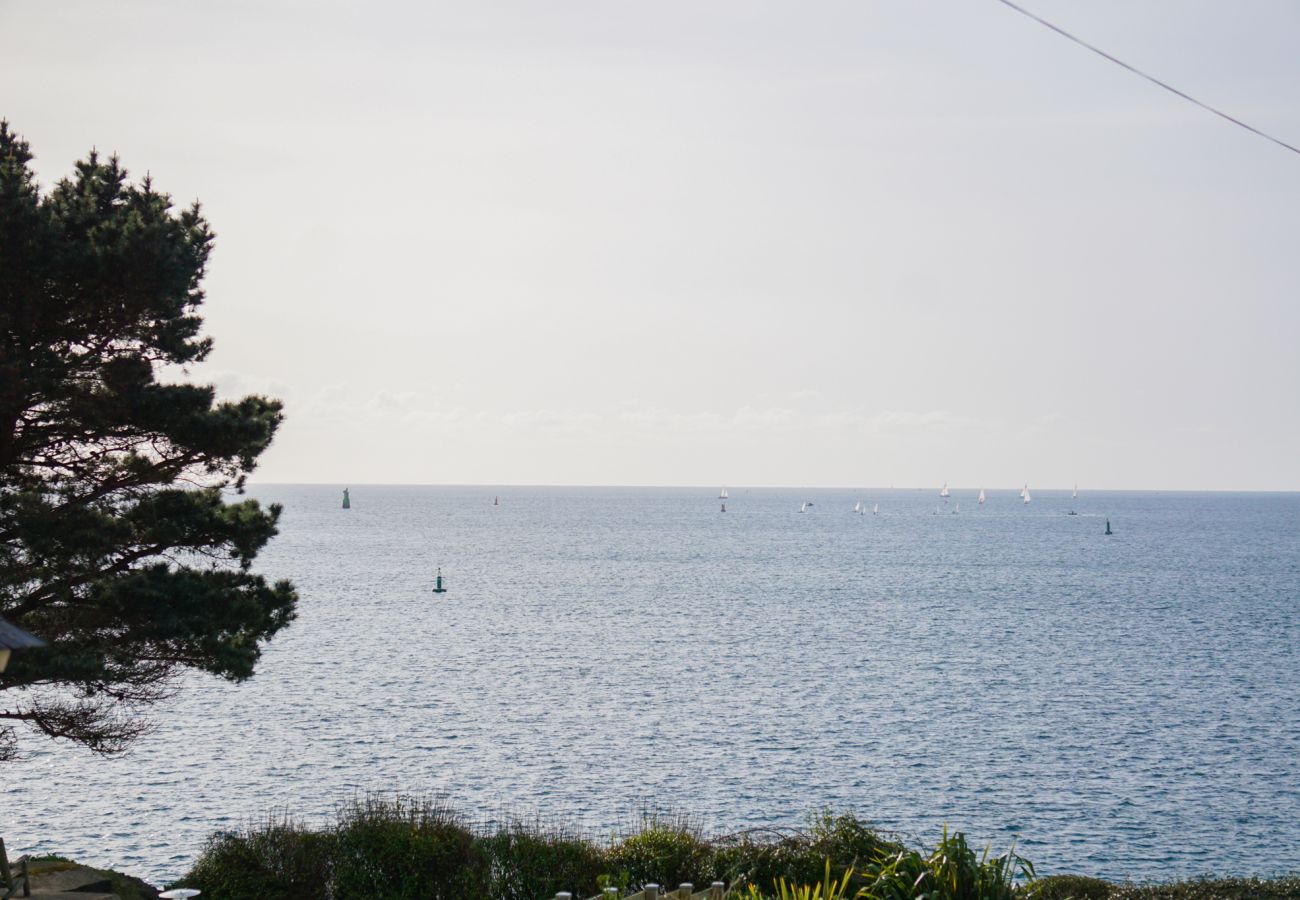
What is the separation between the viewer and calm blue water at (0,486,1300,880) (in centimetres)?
3331

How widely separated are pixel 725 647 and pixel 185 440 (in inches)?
2144

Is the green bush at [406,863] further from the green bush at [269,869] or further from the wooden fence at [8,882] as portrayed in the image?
the wooden fence at [8,882]

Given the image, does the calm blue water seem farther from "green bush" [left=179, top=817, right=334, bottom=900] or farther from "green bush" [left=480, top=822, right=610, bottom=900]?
"green bush" [left=480, top=822, right=610, bottom=900]

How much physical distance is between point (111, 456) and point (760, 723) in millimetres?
34101

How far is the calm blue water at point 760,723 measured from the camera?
1312 inches

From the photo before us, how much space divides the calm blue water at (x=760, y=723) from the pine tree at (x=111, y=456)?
12.9 meters

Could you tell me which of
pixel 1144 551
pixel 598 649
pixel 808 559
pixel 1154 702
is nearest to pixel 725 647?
pixel 598 649

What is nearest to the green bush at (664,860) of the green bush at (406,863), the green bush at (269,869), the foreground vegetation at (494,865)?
the foreground vegetation at (494,865)

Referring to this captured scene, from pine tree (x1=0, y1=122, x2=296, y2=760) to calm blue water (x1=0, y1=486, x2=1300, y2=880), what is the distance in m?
12.9

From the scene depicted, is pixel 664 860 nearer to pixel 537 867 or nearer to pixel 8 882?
pixel 537 867

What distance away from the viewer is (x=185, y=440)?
17281 millimetres

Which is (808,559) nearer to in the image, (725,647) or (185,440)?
(725,647)

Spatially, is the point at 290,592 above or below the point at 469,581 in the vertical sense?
above

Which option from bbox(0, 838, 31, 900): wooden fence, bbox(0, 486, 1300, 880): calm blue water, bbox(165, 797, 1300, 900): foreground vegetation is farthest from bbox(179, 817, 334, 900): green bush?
bbox(0, 486, 1300, 880): calm blue water
